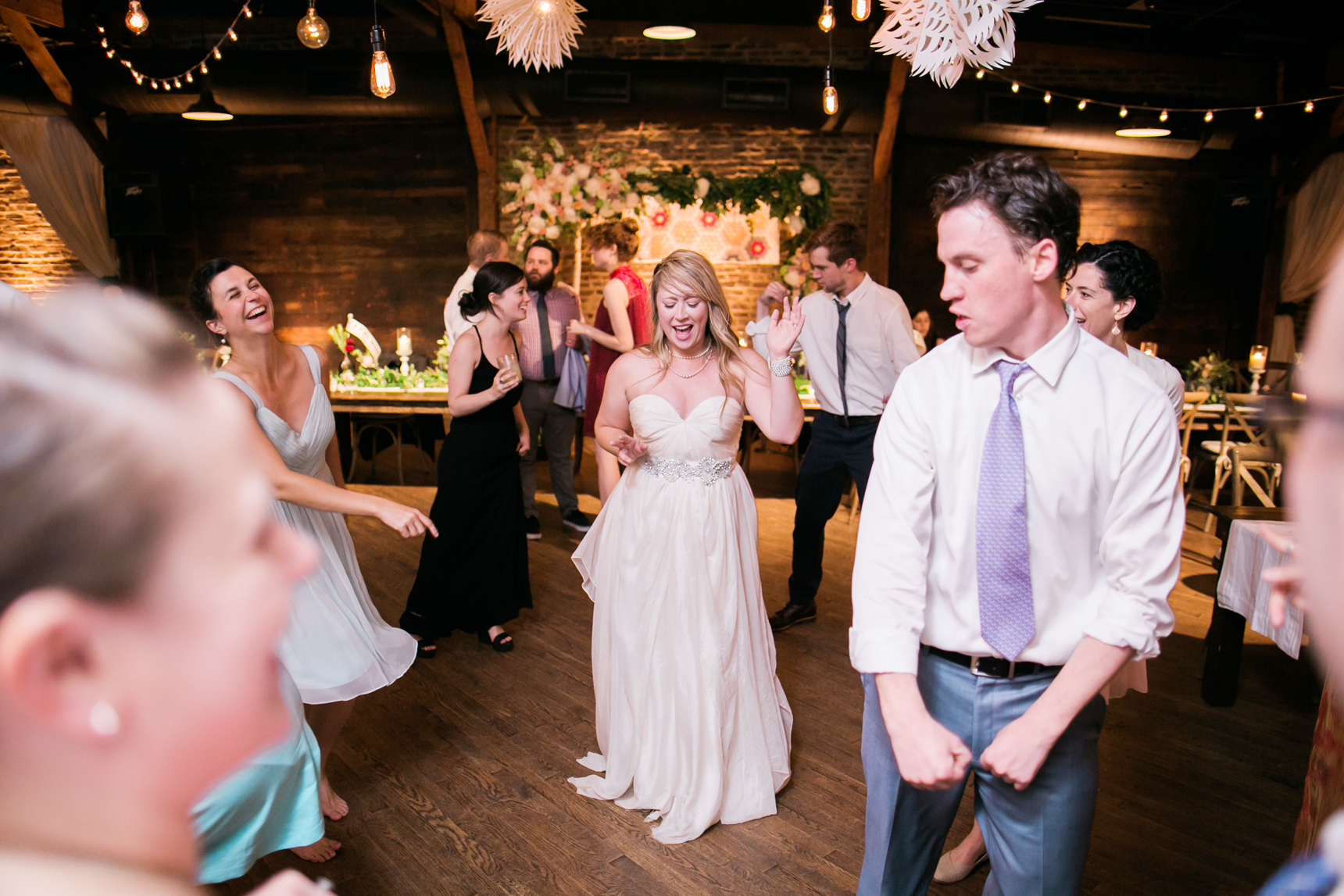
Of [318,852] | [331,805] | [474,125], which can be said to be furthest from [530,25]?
[474,125]

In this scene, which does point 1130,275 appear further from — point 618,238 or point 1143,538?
point 618,238

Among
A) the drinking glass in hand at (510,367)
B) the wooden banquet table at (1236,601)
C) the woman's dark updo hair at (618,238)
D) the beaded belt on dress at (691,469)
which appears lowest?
the wooden banquet table at (1236,601)

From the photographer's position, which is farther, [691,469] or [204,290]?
[691,469]

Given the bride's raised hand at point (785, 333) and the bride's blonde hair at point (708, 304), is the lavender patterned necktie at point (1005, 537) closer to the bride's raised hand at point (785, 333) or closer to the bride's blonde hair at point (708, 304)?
the bride's raised hand at point (785, 333)

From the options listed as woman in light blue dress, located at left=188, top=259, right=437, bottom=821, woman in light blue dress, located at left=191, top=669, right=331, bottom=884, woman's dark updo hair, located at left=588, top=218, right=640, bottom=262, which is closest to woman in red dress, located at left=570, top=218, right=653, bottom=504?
woman's dark updo hair, located at left=588, top=218, right=640, bottom=262

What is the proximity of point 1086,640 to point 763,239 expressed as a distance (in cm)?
812

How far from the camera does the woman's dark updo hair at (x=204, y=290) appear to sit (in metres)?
2.34

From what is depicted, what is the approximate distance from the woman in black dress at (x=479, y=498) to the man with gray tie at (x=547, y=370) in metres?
1.41

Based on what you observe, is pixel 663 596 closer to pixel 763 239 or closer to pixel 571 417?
pixel 571 417

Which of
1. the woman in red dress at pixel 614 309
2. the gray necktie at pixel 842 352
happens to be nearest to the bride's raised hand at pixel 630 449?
the gray necktie at pixel 842 352

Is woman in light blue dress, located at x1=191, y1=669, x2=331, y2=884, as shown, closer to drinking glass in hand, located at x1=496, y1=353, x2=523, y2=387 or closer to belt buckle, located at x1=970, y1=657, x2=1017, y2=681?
belt buckle, located at x1=970, y1=657, x2=1017, y2=681

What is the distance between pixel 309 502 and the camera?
209cm

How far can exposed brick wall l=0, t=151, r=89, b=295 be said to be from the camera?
31.9 ft

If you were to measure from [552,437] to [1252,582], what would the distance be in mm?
3853
